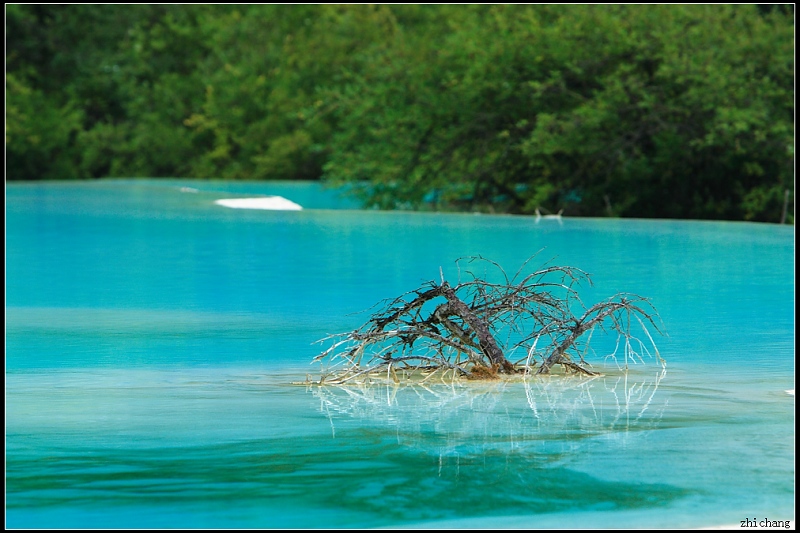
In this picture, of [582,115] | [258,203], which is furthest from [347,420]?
[258,203]

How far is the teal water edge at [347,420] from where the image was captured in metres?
3.90

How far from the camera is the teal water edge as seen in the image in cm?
390

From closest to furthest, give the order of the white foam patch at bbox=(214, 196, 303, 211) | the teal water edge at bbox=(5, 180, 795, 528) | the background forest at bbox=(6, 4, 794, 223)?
the teal water edge at bbox=(5, 180, 795, 528) → the background forest at bbox=(6, 4, 794, 223) → the white foam patch at bbox=(214, 196, 303, 211)

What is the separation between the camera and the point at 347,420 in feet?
16.7

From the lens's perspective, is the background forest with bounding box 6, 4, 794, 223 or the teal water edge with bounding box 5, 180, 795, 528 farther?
the background forest with bounding box 6, 4, 794, 223

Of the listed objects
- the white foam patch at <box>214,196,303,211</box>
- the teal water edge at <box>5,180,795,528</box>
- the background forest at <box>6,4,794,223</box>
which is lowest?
the teal water edge at <box>5,180,795,528</box>

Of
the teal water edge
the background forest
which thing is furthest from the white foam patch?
the teal water edge

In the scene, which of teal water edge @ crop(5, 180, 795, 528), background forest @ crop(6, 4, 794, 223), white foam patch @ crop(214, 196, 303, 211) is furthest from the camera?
white foam patch @ crop(214, 196, 303, 211)

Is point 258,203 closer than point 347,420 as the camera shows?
No

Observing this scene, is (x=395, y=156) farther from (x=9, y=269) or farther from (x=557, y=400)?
(x=557, y=400)

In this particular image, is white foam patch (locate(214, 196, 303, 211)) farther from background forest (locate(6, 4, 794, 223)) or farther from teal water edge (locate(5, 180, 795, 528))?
teal water edge (locate(5, 180, 795, 528))

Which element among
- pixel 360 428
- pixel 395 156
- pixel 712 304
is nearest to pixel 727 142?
pixel 395 156

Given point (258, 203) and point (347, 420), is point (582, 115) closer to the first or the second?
point (258, 203)

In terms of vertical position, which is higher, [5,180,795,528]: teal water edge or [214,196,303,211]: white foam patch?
[214,196,303,211]: white foam patch
